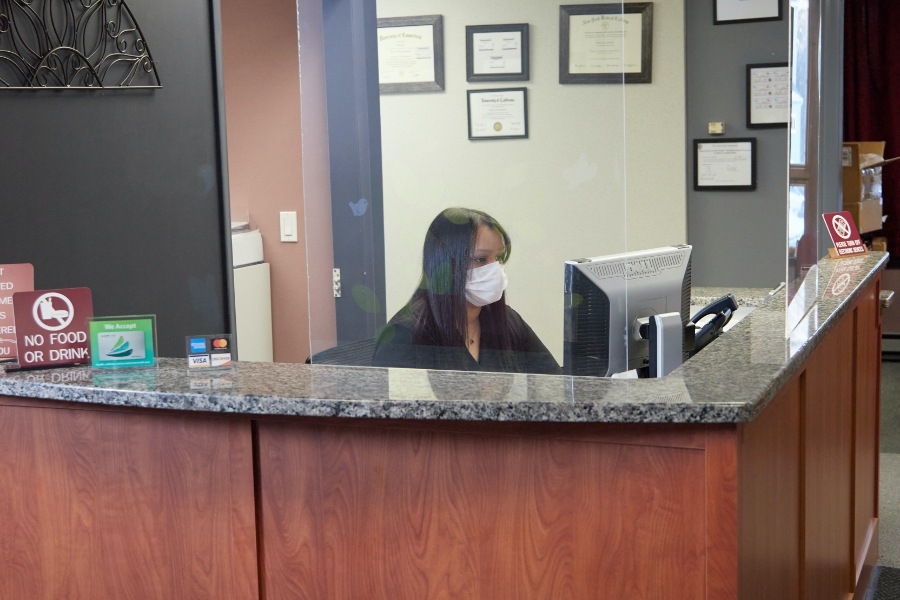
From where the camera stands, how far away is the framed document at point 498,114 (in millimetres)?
1663

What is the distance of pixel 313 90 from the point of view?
6.06 feet

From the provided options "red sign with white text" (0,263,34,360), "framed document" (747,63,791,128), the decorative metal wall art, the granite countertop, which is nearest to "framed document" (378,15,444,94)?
the granite countertop

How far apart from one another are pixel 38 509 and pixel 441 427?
81cm

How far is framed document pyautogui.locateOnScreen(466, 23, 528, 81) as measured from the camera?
1.65 m

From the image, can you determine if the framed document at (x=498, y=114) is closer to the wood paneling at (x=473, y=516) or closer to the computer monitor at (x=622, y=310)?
the computer monitor at (x=622, y=310)

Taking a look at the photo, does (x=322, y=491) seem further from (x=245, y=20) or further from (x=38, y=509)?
(x=245, y=20)

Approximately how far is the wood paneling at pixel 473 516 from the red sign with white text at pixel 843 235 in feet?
7.49

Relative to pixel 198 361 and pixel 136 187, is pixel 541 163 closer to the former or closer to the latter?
pixel 198 361

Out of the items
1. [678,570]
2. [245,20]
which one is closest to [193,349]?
[678,570]

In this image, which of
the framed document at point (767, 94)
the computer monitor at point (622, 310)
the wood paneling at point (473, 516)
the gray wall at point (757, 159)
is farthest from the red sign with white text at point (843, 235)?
the wood paneling at point (473, 516)

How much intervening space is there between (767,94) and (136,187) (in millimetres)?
2821

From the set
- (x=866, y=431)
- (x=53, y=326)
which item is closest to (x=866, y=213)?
(x=866, y=431)

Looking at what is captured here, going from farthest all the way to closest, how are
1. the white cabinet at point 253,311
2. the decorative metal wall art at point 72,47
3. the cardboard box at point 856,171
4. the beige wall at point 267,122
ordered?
the cardboard box at point 856,171, the beige wall at point 267,122, the white cabinet at point 253,311, the decorative metal wall art at point 72,47

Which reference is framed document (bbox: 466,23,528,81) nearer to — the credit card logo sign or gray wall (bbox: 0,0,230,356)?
the credit card logo sign
